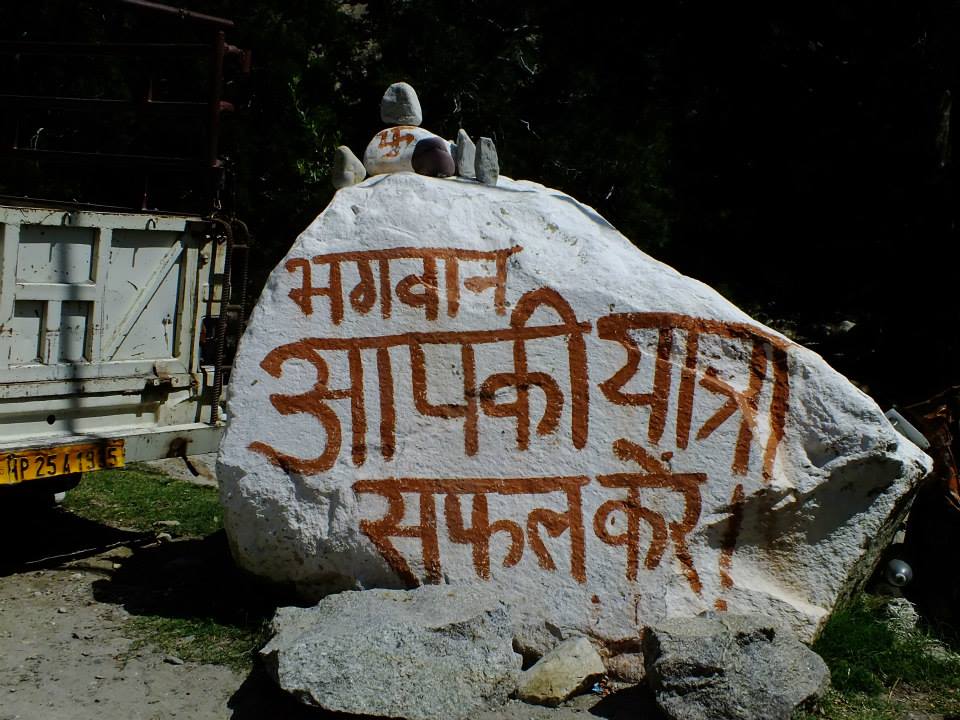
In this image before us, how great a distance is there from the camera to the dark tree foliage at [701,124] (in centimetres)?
939

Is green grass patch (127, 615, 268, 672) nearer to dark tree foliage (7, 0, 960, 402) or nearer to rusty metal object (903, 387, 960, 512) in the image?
rusty metal object (903, 387, 960, 512)

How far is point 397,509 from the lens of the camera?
4.75 metres

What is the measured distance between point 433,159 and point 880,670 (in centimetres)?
321

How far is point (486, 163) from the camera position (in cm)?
559

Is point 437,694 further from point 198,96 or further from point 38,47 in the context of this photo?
point 198,96

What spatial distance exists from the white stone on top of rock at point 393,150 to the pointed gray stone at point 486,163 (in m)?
0.27

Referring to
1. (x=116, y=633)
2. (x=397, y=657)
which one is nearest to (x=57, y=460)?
(x=116, y=633)

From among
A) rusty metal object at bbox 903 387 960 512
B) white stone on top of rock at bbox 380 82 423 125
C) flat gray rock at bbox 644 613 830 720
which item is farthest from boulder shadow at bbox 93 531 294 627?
rusty metal object at bbox 903 387 960 512

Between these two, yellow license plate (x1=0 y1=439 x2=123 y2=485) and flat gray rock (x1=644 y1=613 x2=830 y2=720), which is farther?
yellow license plate (x1=0 y1=439 x2=123 y2=485)

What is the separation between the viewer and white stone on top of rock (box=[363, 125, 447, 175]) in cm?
577

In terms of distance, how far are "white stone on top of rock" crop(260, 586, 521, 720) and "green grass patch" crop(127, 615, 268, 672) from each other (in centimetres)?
41

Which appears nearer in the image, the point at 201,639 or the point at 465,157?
the point at 201,639

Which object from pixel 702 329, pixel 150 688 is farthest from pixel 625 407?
pixel 150 688

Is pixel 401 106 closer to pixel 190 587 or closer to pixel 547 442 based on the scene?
pixel 547 442
